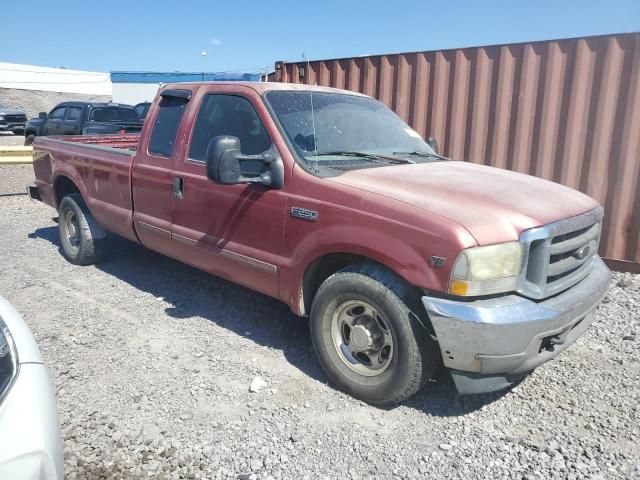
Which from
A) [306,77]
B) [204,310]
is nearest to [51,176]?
[204,310]

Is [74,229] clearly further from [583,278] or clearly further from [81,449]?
[583,278]

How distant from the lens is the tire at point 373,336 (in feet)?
9.55

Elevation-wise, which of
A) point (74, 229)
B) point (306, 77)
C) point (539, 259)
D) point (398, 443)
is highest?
point (306, 77)

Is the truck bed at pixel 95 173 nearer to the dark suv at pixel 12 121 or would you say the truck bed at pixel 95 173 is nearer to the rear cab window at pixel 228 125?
the rear cab window at pixel 228 125

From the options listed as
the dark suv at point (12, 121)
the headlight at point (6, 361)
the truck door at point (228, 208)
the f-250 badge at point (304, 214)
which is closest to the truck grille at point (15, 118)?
the dark suv at point (12, 121)

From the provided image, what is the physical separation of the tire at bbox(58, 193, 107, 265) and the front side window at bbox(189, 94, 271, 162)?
219cm

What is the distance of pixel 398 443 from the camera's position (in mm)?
2861

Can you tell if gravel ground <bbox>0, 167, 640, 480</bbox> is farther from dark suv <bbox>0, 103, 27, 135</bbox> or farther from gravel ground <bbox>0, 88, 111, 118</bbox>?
gravel ground <bbox>0, 88, 111, 118</bbox>

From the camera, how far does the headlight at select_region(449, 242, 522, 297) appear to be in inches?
Answer: 103

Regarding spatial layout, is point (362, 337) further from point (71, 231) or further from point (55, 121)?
point (55, 121)

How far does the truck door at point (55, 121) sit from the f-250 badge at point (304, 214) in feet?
41.3

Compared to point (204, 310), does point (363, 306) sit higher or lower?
higher

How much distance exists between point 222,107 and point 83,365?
7.06 feet

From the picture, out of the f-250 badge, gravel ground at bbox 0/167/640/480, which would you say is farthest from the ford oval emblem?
the f-250 badge
